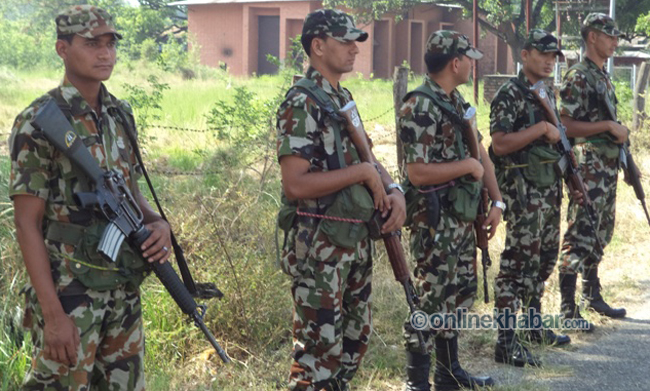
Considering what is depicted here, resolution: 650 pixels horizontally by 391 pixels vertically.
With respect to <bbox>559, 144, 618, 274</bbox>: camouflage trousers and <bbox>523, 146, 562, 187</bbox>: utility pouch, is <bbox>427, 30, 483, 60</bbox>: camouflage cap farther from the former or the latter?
<bbox>559, 144, 618, 274</bbox>: camouflage trousers

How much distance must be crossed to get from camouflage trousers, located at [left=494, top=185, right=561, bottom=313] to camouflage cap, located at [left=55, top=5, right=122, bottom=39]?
2951 millimetres

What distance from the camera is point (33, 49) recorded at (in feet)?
104

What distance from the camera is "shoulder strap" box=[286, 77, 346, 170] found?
11.5ft

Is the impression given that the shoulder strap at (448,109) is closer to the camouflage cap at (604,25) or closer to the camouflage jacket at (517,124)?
the camouflage jacket at (517,124)

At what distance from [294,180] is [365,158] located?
0.37 meters

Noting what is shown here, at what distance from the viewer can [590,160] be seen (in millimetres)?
5887

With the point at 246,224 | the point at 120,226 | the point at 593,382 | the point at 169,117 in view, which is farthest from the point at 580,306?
the point at 169,117

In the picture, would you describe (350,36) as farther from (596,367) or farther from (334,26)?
(596,367)

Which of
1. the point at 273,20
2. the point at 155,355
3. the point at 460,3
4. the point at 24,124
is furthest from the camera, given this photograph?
the point at 273,20

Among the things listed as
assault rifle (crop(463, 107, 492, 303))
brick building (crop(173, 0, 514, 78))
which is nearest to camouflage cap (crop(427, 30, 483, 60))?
assault rifle (crop(463, 107, 492, 303))

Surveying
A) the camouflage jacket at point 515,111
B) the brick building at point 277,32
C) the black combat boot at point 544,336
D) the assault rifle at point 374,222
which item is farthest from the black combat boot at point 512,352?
the brick building at point 277,32

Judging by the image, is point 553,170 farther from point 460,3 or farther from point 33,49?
point 33,49

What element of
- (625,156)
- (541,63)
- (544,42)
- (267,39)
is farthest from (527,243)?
(267,39)

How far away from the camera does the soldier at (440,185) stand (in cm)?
424
